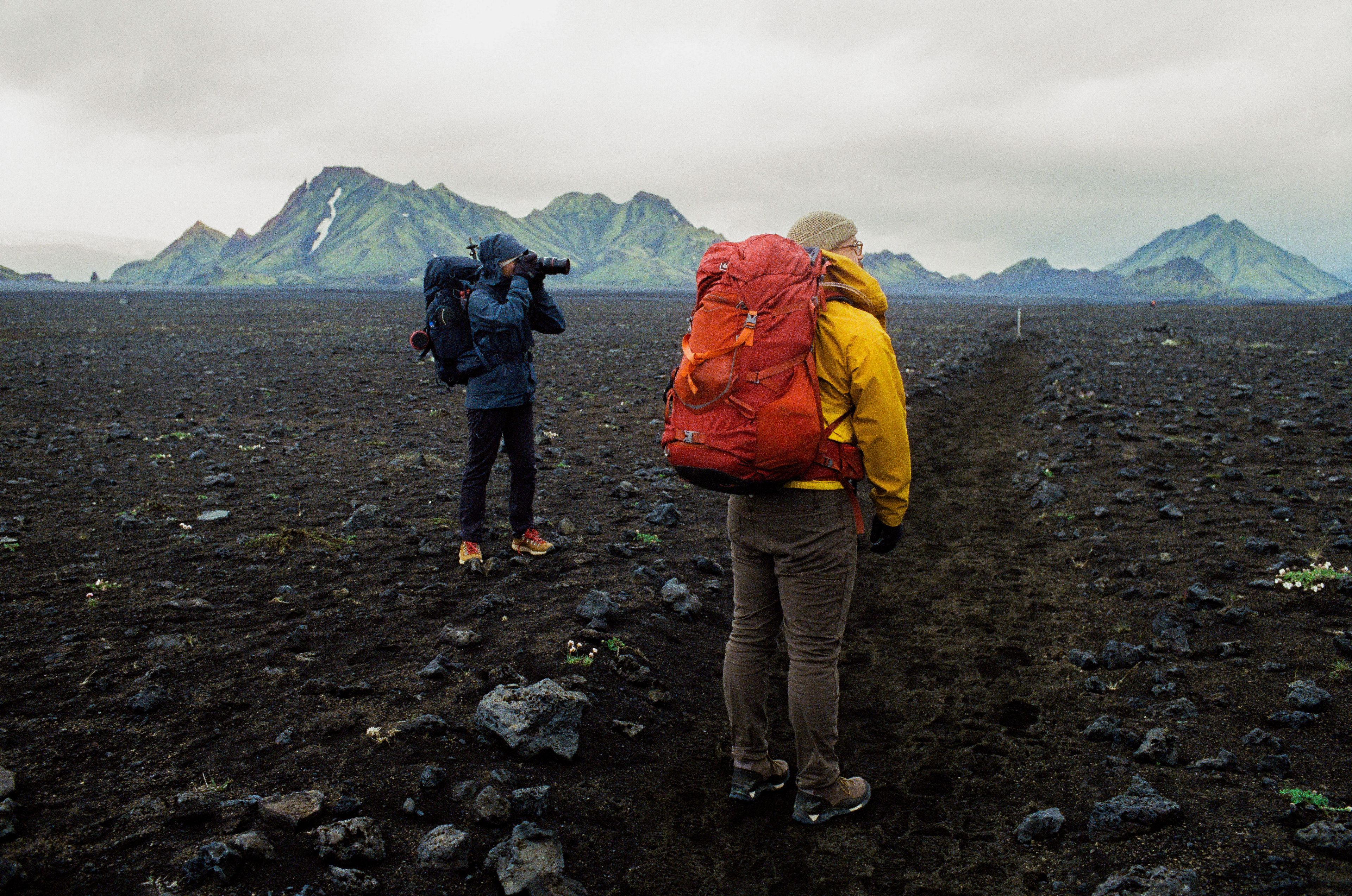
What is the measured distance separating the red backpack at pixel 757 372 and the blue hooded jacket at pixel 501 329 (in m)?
3.19

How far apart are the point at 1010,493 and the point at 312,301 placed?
76.0m

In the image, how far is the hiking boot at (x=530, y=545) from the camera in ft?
24.3

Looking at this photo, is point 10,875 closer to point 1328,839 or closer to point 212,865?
point 212,865

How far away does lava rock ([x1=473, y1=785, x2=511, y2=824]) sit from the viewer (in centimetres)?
385

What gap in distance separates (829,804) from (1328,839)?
213 centimetres

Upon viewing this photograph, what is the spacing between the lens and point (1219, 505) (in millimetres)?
Result: 8852

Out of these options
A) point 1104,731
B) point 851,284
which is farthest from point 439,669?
point 1104,731

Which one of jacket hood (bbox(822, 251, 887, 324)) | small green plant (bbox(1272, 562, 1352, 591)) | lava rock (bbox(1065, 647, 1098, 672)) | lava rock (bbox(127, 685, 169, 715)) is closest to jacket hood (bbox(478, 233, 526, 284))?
jacket hood (bbox(822, 251, 887, 324))

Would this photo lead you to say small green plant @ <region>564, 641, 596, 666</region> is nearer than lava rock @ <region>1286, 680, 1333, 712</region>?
No

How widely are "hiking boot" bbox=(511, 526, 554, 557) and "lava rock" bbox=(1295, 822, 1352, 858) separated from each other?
18.5ft

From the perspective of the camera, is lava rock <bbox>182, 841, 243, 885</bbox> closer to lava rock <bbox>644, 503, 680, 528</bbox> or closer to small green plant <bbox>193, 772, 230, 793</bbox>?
small green plant <bbox>193, 772, 230, 793</bbox>

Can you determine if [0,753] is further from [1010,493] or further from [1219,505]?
[1219,505]

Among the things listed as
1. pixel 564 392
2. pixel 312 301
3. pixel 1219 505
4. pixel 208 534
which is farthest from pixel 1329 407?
pixel 312 301

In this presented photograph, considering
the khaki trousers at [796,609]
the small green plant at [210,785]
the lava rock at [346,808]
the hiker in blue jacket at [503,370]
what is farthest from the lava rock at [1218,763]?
the hiker in blue jacket at [503,370]
